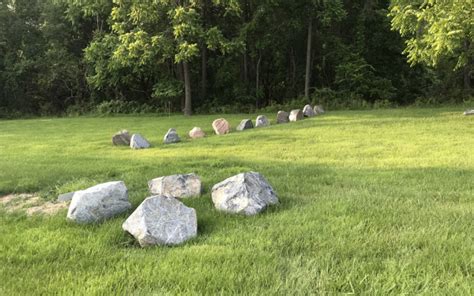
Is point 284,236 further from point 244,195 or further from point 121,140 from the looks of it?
point 121,140

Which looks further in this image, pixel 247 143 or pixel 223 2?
pixel 223 2

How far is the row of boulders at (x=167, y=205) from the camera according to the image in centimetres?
418

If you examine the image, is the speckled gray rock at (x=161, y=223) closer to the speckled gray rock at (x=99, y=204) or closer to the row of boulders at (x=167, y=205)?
the row of boulders at (x=167, y=205)

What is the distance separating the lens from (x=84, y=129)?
55.6 feet

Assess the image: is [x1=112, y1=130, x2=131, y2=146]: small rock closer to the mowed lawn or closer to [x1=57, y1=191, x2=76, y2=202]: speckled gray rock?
the mowed lawn

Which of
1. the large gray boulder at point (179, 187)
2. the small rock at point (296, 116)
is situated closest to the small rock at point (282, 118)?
the small rock at point (296, 116)

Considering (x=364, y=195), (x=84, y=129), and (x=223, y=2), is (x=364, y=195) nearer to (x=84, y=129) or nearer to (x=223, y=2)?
(x=84, y=129)

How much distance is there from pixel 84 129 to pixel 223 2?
10.3 m

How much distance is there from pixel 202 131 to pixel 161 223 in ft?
32.9

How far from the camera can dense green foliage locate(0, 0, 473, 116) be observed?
22.6 meters

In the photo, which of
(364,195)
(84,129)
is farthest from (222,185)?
(84,129)

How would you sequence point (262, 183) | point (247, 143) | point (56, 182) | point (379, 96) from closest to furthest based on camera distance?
point (262, 183), point (56, 182), point (247, 143), point (379, 96)

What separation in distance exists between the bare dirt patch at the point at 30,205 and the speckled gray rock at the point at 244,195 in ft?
6.62

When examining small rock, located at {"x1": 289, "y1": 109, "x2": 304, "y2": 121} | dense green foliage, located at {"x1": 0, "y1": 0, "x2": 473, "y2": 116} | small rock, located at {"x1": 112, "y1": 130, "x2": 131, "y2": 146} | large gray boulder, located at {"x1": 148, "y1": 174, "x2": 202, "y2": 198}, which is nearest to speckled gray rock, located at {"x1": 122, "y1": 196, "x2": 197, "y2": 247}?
large gray boulder, located at {"x1": 148, "y1": 174, "x2": 202, "y2": 198}
